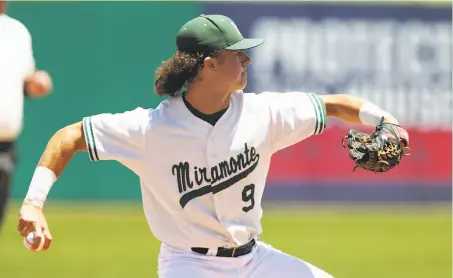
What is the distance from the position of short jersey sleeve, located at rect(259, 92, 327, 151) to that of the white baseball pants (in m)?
0.62

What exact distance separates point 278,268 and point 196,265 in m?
0.42

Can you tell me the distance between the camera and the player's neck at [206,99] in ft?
17.2

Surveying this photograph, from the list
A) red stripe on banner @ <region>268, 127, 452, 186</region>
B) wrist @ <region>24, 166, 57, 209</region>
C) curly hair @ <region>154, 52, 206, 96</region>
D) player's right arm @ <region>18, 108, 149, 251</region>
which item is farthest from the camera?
red stripe on banner @ <region>268, 127, 452, 186</region>

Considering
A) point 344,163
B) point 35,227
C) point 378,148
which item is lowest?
point 344,163

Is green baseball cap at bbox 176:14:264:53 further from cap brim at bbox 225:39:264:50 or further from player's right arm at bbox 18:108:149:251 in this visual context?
player's right arm at bbox 18:108:149:251

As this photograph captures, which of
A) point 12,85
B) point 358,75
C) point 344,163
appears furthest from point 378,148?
point 358,75

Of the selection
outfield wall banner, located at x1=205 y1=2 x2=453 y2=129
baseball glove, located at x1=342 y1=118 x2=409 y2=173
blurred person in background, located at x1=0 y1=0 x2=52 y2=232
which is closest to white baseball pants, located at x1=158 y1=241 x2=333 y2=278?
baseball glove, located at x1=342 y1=118 x2=409 y2=173

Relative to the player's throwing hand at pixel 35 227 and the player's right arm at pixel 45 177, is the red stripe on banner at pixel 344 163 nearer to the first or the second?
the player's right arm at pixel 45 177

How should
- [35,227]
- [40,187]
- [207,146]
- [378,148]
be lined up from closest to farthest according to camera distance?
[35,227] → [40,187] → [378,148] → [207,146]

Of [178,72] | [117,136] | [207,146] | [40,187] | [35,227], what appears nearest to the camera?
[35,227]

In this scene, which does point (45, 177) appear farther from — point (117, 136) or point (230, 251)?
point (230, 251)

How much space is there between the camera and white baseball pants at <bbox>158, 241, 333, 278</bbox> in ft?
16.6

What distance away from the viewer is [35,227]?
4.58 m

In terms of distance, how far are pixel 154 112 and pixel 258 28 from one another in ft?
32.6
